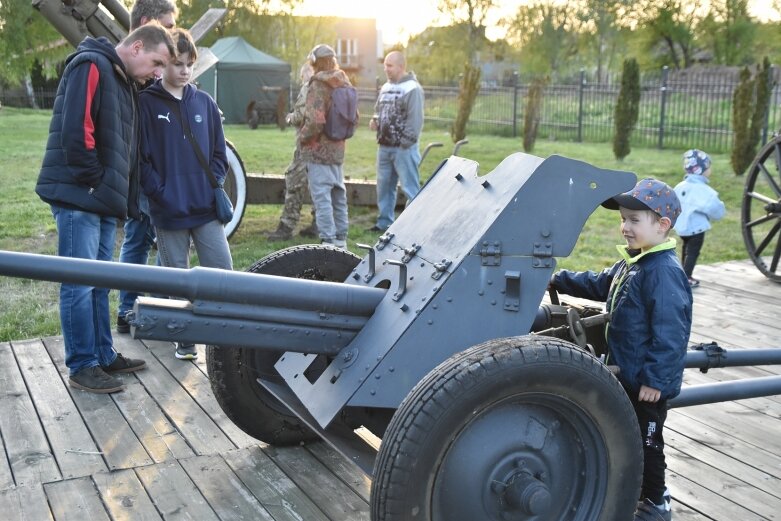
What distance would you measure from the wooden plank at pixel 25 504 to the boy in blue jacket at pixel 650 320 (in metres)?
2.20

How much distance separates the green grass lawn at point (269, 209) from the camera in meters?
6.51

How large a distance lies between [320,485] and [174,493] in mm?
576

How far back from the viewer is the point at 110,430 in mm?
4023

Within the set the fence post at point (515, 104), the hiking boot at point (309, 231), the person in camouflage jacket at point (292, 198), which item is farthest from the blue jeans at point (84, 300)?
the fence post at point (515, 104)

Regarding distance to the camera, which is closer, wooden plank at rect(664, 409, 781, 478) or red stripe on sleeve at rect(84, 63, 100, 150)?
wooden plank at rect(664, 409, 781, 478)

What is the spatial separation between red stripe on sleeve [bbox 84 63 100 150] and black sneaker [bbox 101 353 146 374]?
1.30 m

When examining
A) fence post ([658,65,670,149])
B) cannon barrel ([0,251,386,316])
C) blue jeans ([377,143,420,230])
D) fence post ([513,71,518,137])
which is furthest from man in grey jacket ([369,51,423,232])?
fence post ([513,71,518,137])

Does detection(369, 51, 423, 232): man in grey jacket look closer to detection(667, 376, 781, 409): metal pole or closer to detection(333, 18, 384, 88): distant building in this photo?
detection(667, 376, 781, 409): metal pole

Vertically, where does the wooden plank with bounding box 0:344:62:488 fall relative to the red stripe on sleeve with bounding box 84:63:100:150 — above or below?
below

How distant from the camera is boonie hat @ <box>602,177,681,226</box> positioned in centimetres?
315

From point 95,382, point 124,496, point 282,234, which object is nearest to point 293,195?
point 282,234

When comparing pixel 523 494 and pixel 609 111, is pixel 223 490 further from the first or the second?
pixel 609 111

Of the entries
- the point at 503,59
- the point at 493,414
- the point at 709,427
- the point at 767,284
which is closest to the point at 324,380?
the point at 493,414

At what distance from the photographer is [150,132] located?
4.51 meters
